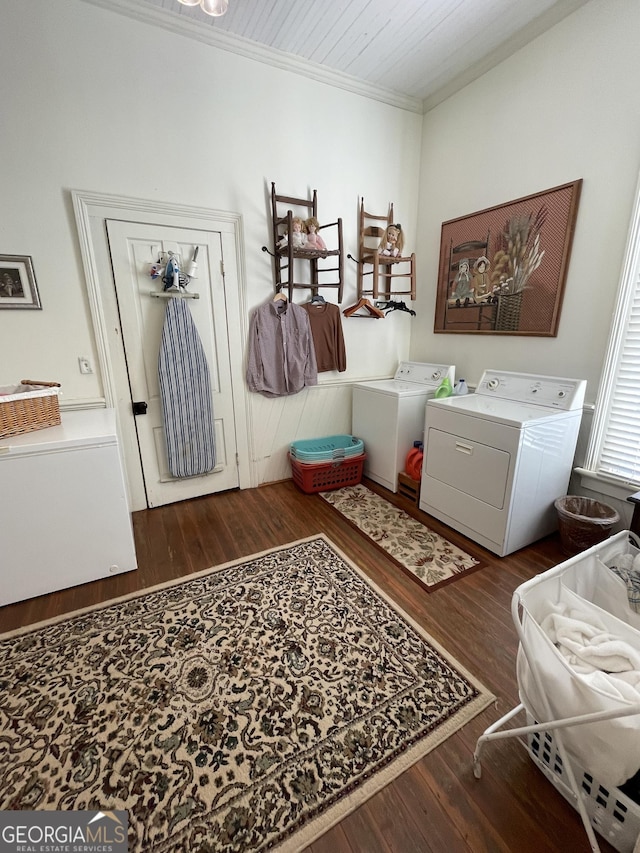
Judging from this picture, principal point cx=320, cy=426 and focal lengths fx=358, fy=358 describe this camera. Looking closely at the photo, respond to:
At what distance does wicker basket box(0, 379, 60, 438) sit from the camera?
1719mm

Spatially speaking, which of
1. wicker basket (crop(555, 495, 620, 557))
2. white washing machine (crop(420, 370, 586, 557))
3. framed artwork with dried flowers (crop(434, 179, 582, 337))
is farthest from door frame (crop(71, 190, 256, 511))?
wicker basket (crop(555, 495, 620, 557))

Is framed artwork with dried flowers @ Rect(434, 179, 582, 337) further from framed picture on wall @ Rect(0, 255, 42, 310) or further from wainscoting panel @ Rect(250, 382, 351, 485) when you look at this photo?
framed picture on wall @ Rect(0, 255, 42, 310)

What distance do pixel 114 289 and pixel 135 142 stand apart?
2.87ft

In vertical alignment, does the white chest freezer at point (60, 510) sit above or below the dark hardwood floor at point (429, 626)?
above

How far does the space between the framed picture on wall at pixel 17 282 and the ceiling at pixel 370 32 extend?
1.47 metres

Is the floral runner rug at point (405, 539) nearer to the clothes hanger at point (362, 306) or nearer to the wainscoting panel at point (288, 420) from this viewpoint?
the wainscoting panel at point (288, 420)

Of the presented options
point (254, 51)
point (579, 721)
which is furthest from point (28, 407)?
point (254, 51)

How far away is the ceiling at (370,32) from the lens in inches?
81.4

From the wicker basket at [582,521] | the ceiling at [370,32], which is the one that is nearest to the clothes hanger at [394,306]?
the ceiling at [370,32]

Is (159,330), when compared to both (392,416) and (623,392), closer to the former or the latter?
(392,416)

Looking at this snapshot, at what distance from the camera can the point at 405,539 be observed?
2.28 m

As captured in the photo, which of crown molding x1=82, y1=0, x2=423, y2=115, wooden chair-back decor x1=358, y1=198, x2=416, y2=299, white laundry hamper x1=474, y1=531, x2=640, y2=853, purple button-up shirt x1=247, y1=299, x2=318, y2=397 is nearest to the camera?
white laundry hamper x1=474, y1=531, x2=640, y2=853

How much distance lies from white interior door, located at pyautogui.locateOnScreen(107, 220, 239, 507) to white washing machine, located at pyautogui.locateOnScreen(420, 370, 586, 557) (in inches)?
61.1

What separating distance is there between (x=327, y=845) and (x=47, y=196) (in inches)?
120
